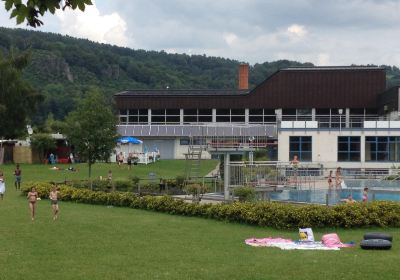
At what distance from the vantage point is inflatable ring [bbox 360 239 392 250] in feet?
58.6

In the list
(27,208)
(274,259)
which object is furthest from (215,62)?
(274,259)

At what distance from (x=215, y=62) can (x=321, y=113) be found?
4080 inches

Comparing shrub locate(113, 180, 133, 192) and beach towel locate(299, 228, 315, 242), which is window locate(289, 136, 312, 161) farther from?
beach towel locate(299, 228, 315, 242)

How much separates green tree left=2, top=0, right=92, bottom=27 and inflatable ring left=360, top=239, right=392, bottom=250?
1282 centimetres

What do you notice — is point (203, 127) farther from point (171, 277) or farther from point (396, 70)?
point (396, 70)

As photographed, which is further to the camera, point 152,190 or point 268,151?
point 268,151

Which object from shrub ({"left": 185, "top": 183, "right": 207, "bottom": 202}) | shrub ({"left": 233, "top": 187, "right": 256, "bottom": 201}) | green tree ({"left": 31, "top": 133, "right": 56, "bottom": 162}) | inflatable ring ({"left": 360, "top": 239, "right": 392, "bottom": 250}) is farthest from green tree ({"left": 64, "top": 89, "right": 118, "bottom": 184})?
inflatable ring ({"left": 360, "top": 239, "right": 392, "bottom": 250})

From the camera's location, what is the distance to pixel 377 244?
58.9 ft

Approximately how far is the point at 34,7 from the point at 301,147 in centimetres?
4887

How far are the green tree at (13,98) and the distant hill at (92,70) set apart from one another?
5028 centimetres

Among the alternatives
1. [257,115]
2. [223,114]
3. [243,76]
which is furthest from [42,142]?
[243,76]

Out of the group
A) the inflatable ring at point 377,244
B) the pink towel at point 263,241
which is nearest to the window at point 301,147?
the pink towel at point 263,241

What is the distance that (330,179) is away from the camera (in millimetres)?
32656

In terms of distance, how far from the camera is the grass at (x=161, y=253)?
1408 centimetres
